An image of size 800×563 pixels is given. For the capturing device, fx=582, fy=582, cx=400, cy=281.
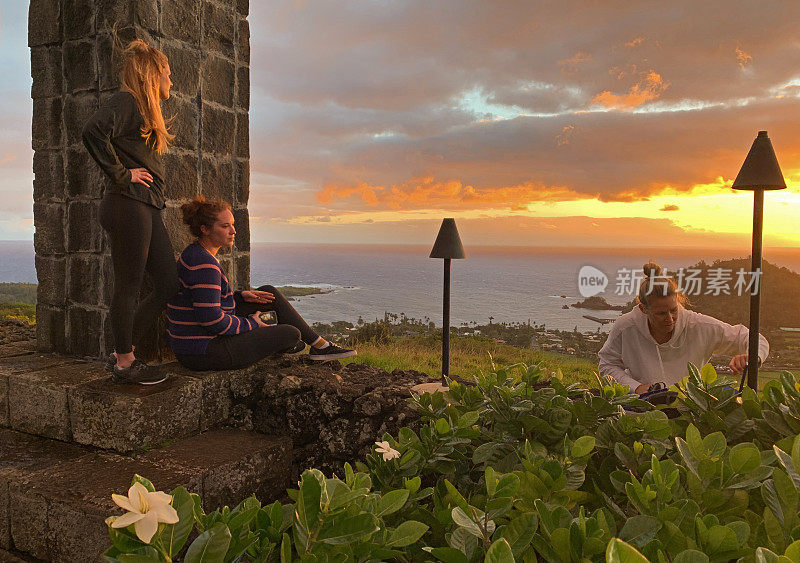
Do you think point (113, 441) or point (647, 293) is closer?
point (113, 441)

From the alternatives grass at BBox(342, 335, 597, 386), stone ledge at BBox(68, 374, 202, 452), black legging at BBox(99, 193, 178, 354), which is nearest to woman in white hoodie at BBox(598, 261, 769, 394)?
grass at BBox(342, 335, 597, 386)

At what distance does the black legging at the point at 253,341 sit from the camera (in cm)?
373

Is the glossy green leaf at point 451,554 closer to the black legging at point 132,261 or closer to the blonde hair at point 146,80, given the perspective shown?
the black legging at point 132,261

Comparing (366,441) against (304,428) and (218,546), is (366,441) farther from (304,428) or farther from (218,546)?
(218,546)

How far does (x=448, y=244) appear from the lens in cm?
477

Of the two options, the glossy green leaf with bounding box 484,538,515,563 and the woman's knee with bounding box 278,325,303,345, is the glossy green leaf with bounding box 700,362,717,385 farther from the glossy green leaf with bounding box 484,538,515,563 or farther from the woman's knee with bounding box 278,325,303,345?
the woman's knee with bounding box 278,325,303,345

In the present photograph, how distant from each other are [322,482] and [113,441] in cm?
274

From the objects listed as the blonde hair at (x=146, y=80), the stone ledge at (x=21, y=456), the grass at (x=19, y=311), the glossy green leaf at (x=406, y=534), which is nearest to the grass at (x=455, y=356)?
the stone ledge at (x=21, y=456)

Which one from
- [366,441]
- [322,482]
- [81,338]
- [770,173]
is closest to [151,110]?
[81,338]

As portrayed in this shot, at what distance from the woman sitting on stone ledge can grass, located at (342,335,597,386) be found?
2.67 meters

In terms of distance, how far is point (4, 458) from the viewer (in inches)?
133

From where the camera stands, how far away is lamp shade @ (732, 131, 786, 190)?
14.1 feet

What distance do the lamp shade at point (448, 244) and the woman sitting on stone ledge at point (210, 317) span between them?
1.40 meters

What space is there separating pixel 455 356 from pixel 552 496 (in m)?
8.45
